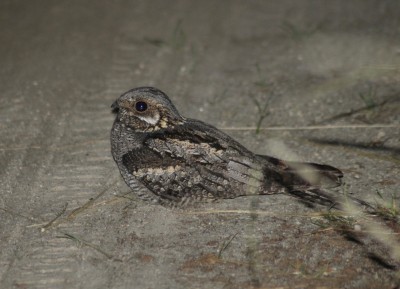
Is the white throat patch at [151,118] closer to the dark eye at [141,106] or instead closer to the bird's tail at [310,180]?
the dark eye at [141,106]

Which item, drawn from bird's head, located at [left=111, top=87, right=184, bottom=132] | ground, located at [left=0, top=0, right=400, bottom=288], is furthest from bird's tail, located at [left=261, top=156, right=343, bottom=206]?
bird's head, located at [left=111, top=87, right=184, bottom=132]

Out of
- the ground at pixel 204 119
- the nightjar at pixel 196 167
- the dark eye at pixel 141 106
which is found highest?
the dark eye at pixel 141 106

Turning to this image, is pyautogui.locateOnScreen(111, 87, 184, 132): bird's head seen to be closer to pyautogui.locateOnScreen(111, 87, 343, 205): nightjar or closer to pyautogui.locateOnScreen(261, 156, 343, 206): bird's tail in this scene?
pyautogui.locateOnScreen(111, 87, 343, 205): nightjar

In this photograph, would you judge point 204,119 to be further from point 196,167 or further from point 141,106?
point 196,167

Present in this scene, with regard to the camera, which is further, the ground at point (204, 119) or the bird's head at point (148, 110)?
the bird's head at point (148, 110)

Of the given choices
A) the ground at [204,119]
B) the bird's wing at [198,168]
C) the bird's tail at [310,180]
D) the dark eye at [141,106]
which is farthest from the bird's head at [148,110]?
the bird's tail at [310,180]

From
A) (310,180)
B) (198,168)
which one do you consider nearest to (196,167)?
(198,168)

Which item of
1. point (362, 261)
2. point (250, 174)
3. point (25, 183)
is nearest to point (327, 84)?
point (250, 174)
